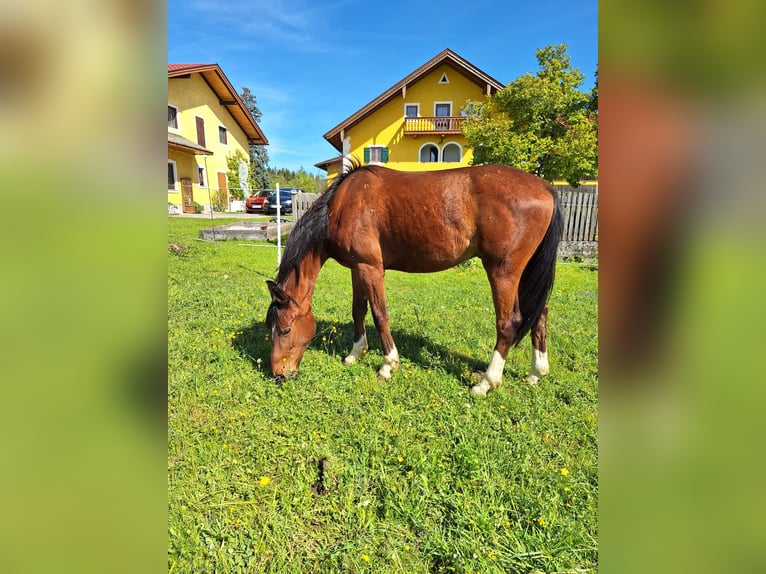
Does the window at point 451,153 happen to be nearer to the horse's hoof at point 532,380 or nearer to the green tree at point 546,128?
the green tree at point 546,128

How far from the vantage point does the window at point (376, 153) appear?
2411 centimetres

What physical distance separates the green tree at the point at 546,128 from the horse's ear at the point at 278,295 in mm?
13214

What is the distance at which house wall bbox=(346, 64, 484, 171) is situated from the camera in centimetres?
2303

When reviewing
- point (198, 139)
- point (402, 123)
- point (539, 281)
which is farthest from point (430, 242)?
point (198, 139)

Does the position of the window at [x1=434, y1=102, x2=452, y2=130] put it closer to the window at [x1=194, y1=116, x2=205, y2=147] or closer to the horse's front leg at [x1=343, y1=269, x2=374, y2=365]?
the window at [x1=194, y1=116, x2=205, y2=147]

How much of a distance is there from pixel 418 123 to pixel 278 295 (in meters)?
23.4

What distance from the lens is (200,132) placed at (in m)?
25.5

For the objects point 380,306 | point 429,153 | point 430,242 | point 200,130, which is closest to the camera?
point 430,242

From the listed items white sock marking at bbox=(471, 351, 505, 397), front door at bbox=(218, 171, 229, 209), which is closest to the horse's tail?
white sock marking at bbox=(471, 351, 505, 397)

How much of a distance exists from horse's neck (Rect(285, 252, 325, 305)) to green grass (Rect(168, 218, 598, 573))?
2.49ft

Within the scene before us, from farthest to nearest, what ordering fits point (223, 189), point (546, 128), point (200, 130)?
point (223, 189)
point (200, 130)
point (546, 128)

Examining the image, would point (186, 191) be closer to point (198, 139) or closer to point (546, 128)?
point (198, 139)

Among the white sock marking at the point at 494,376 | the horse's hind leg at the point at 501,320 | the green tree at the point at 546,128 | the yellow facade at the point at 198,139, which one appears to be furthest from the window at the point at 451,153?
the white sock marking at the point at 494,376
